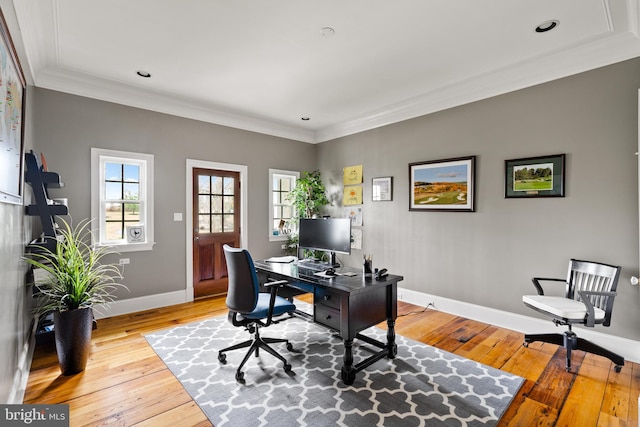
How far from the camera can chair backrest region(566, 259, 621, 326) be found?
8.43ft

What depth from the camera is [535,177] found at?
319cm

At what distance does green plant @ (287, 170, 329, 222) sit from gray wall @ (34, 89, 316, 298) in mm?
433

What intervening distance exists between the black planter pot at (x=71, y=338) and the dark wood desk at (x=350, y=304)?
1537 mm

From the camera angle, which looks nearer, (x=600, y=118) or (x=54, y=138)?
(x=600, y=118)

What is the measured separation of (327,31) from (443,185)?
2.32 metres

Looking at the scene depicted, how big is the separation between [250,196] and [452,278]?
3.13 meters

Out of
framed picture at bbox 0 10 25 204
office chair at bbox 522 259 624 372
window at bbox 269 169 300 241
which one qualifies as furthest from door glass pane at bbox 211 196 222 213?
office chair at bbox 522 259 624 372

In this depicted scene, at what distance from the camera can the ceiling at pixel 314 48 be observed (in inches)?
90.6

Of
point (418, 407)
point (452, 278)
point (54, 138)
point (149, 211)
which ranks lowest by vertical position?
point (418, 407)

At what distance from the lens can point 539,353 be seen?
282cm

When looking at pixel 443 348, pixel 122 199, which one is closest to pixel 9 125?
pixel 122 199

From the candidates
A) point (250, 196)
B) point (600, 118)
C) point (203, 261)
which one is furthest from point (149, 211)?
point (600, 118)

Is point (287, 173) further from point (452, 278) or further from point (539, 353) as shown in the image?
point (539, 353)

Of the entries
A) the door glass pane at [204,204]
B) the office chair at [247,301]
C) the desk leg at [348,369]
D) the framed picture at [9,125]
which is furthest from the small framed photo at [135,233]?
the desk leg at [348,369]
